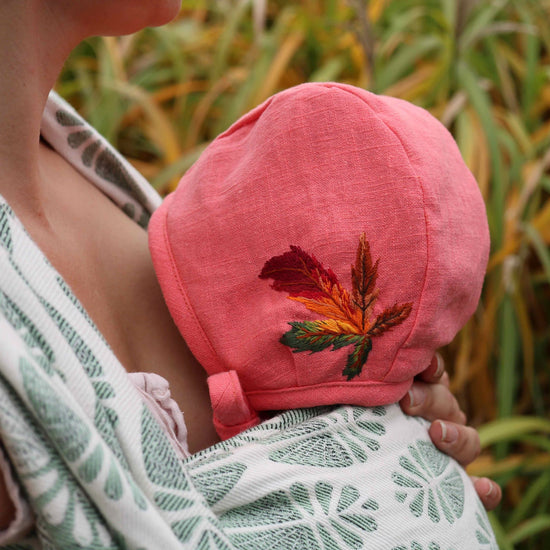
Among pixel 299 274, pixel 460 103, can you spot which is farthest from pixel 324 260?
pixel 460 103

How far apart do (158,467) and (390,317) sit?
0.75 feet

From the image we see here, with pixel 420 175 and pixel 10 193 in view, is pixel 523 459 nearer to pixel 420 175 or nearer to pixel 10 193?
pixel 420 175

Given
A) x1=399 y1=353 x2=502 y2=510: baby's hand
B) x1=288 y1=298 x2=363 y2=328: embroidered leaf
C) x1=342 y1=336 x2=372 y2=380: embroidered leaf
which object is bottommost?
x1=399 y1=353 x2=502 y2=510: baby's hand

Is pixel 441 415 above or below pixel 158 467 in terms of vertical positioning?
below

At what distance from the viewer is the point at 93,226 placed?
0.65 m

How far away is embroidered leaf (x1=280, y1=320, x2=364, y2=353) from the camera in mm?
541

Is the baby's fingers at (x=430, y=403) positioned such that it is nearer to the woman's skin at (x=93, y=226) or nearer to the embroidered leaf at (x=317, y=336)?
the woman's skin at (x=93, y=226)

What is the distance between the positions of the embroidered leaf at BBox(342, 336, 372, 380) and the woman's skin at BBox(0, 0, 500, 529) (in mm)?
103

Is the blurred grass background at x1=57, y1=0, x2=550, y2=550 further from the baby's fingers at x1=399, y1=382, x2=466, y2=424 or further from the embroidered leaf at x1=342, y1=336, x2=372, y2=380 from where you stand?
the embroidered leaf at x1=342, y1=336, x2=372, y2=380

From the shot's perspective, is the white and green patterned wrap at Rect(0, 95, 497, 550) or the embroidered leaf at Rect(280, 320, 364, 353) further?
the embroidered leaf at Rect(280, 320, 364, 353)

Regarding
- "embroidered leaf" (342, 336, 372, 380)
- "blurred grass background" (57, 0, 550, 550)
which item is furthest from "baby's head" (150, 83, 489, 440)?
"blurred grass background" (57, 0, 550, 550)

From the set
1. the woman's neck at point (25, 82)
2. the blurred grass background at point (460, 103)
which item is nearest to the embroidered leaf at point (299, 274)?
the woman's neck at point (25, 82)

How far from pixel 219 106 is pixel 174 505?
4.17 feet

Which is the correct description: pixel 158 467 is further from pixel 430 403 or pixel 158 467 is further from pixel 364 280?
pixel 430 403
